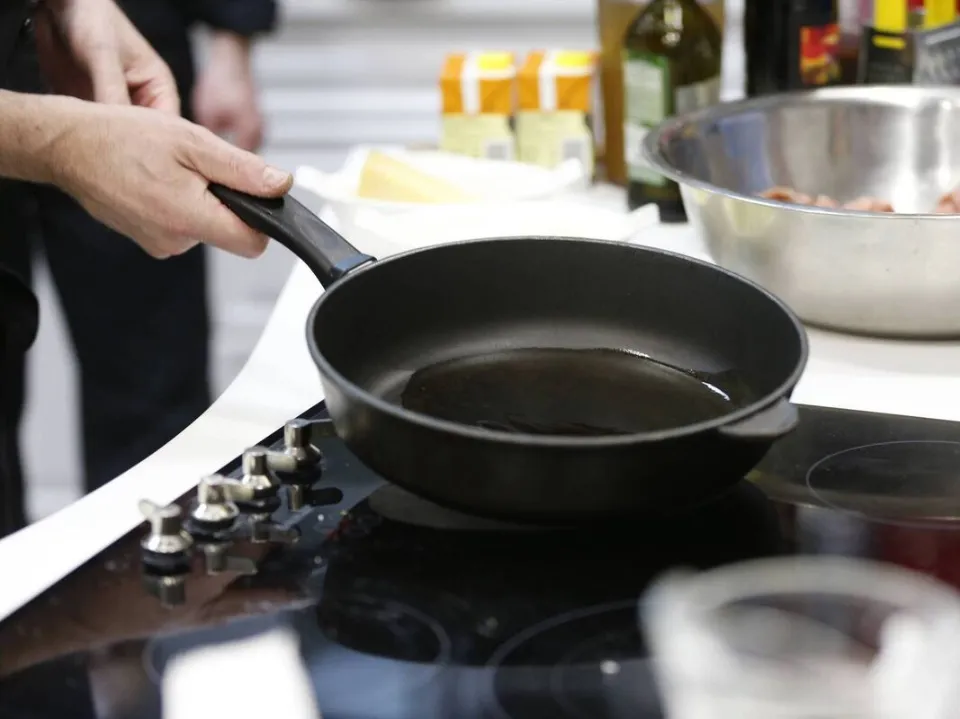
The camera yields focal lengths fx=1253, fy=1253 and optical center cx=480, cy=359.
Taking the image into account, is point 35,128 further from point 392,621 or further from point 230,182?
point 392,621

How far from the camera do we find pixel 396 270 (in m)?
0.73

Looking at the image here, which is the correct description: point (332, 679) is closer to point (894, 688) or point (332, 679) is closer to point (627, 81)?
point (894, 688)

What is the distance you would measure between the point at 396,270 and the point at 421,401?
80 mm

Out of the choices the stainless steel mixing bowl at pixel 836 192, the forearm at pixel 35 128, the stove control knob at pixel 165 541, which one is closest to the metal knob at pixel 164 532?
the stove control knob at pixel 165 541

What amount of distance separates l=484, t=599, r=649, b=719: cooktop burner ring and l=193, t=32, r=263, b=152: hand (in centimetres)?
110

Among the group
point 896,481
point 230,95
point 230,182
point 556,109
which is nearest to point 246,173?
point 230,182

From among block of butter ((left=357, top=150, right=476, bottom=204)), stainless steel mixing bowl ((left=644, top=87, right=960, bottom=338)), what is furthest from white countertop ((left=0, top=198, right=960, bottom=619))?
block of butter ((left=357, top=150, right=476, bottom=204))

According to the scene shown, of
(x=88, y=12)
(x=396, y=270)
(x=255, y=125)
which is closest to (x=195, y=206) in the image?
(x=396, y=270)

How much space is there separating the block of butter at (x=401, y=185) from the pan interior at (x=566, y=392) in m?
0.32

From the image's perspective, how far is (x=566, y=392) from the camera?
2.36 feet

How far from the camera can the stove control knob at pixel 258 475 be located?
2.07 feet

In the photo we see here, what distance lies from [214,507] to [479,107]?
0.69 m

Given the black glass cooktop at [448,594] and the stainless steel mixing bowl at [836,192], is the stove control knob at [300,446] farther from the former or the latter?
the stainless steel mixing bowl at [836,192]

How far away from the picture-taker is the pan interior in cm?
69
